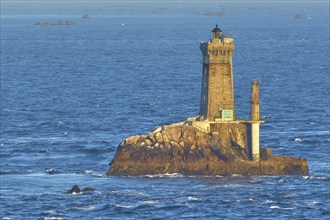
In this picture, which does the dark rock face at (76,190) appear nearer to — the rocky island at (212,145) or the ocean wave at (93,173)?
the ocean wave at (93,173)

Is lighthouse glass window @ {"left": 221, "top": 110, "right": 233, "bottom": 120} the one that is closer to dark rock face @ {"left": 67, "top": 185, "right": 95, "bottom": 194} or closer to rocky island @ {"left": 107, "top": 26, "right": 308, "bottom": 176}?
rocky island @ {"left": 107, "top": 26, "right": 308, "bottom": 176}

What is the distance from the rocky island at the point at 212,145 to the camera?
129 meters

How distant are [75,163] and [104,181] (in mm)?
11208

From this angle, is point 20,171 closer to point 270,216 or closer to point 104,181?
point 104,181

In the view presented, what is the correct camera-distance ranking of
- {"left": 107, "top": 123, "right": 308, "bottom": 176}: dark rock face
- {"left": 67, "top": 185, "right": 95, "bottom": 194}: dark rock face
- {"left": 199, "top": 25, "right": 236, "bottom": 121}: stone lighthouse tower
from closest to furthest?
{"left": 67, "top": 185, "right": 95, "bottom": 194}: dark rock face, {"left": 107, "top": 123, "right": 308, "bottom": 176}: dark rock face, {"left": 199, "top": 25, "right": 236, "bottom": 121}: stone lighthouse tower

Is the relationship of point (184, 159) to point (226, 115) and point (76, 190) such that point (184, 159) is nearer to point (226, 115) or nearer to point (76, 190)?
point (226, 115)

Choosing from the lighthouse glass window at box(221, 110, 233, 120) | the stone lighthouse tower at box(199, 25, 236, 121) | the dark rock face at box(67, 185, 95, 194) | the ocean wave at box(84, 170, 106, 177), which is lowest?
the dark rock face at box(67, 185, 95, 194)

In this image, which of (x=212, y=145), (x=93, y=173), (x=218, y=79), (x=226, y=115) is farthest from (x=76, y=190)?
(x=218, y=79)

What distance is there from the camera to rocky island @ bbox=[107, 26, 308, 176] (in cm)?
12925

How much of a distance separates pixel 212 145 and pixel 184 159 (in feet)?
12.0

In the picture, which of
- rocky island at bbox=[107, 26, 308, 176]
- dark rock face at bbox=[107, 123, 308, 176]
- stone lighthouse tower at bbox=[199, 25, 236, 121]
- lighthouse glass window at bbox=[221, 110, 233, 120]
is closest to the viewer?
dark rock face at bbox=[107, 123, 308, 176]

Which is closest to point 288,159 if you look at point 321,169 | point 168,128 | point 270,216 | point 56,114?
point 321,169

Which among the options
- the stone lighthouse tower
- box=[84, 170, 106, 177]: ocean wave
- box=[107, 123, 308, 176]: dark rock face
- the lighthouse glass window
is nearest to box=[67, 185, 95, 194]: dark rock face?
box=[84, 170, 106, 177]: ocean wave

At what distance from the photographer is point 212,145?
131375mm
